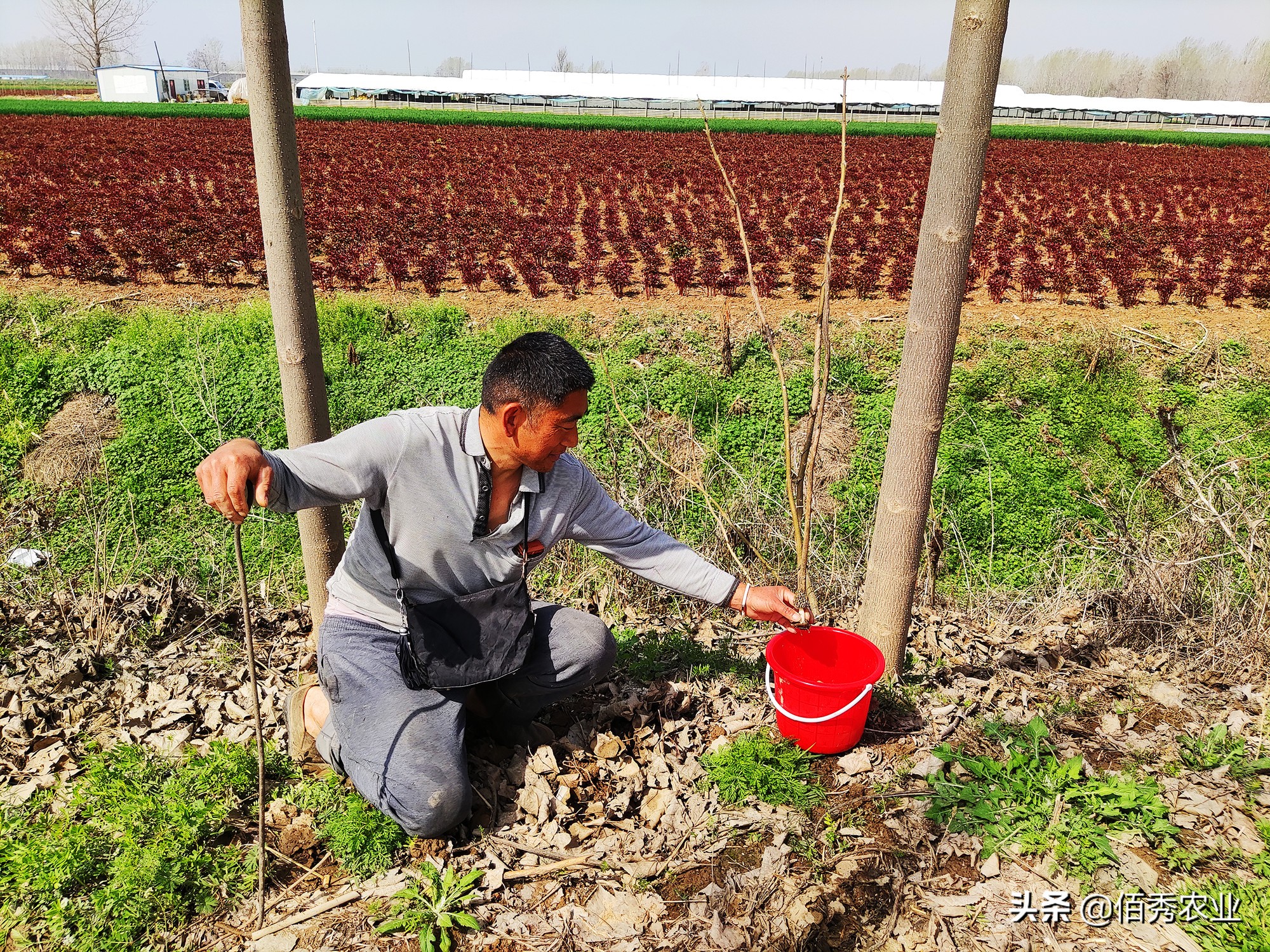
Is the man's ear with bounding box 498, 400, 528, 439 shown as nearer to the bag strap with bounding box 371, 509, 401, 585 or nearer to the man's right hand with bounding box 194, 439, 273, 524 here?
the bag strap with bounding box 371, 509, 401, 585

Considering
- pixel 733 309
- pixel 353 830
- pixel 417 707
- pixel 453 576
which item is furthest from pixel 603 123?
pixel 353 830

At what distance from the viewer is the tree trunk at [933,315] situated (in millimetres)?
2303

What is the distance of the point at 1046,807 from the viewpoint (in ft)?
7.57

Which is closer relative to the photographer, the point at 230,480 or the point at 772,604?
the point at 230,480

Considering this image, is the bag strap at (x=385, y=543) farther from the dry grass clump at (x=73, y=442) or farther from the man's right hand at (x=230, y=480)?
the dry grass clump at (x=73, y=442)

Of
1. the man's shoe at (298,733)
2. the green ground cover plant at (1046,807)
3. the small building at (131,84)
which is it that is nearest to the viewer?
Answer: the green ground cover plant at (1046,807)

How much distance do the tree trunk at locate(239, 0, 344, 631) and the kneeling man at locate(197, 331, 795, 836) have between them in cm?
53

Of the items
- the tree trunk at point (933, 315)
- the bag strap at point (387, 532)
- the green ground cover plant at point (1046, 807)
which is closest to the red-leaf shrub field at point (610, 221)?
the tree trunk at point (933, 315)

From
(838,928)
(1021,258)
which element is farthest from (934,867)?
(1021,258)

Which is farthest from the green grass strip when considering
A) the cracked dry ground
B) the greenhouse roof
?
the cracked dry ground

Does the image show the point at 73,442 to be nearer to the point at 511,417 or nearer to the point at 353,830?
the point at 353,830

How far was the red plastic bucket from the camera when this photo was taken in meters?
2.47

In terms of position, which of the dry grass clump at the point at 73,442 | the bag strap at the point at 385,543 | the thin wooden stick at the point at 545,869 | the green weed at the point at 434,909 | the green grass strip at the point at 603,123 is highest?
the green grass strip at the point at 603,123

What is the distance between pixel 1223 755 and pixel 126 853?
3200 millimetres
